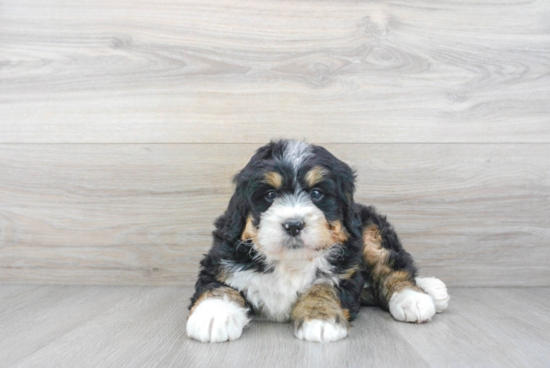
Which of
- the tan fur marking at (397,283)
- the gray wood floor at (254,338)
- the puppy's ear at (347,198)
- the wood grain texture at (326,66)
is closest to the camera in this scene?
the gray wood floor at (254,338)

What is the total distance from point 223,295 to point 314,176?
0.62 metres

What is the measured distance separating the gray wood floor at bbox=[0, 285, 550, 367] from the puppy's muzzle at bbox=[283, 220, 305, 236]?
1.39ft

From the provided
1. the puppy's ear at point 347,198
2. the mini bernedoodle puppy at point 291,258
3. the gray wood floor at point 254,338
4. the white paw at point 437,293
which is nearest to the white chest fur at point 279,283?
the mini bernedoodle puppy at point 291,258

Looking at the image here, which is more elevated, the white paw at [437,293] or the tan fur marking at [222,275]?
the tan fur marking at [222,275]

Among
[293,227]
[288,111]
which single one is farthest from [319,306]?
[288,111]

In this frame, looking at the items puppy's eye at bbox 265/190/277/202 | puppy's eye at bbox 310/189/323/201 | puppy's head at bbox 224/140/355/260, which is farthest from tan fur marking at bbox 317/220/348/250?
puppy's eye at bbox 265/190/277/202

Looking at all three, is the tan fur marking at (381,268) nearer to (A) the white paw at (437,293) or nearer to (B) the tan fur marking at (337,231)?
(A) the white paw at (437,293)

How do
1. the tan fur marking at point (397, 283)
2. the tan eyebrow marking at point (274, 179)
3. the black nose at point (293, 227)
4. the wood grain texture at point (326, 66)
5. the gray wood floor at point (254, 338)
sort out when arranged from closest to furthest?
the gray wood floor at point (254, 338), the black nose at point (293, 227), the tan eyebrow marking at point (274, 179), the tan fur marking at point (397, 283), the wood grain texture at point (326, 66)

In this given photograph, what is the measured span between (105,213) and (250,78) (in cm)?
120

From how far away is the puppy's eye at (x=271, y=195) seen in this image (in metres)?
1.81

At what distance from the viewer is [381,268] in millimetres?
2211

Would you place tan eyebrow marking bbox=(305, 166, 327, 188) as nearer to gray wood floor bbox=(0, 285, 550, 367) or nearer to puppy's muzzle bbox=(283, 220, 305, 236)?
puppy's muzzle bbox=(283, 220, 305, 236)

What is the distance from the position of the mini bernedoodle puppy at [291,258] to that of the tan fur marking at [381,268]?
0.01 m

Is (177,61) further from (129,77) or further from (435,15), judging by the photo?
(435,15)
